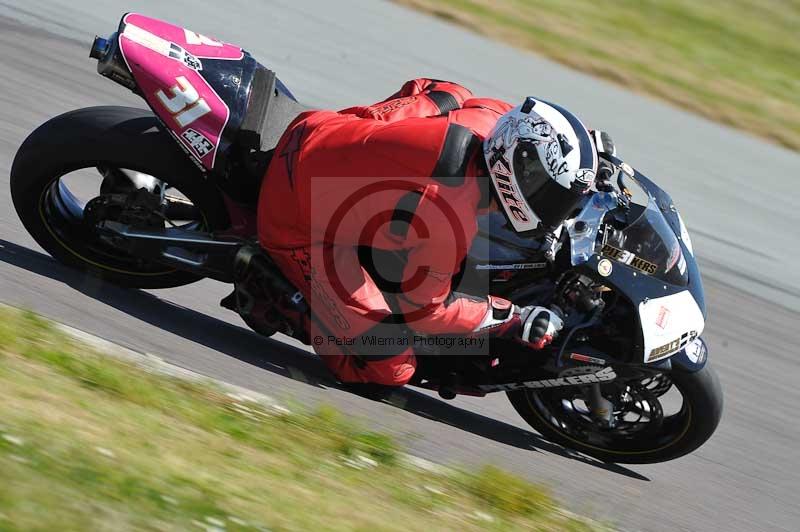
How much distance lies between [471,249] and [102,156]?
1720 millimetres

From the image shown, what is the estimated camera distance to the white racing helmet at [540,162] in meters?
4.28

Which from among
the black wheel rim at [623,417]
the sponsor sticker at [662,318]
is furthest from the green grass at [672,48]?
the sponsor sticker at [662,318]

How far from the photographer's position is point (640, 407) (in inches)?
197

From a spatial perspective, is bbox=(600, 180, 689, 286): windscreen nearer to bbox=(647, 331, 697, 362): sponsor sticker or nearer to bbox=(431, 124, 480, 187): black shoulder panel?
bbox=(647, 331, 697, 362): sponsor sticker

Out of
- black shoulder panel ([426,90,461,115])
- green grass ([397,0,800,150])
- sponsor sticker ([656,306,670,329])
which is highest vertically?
green grass ([397,0,800,150])

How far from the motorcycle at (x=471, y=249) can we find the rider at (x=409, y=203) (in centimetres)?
16

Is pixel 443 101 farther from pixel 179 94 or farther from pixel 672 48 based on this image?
pixel 672 48

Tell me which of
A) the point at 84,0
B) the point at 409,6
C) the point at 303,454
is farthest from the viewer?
the point at 409,6

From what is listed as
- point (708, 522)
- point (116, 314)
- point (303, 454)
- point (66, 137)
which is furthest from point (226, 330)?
point (708, 522)

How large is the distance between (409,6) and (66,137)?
23.3ft

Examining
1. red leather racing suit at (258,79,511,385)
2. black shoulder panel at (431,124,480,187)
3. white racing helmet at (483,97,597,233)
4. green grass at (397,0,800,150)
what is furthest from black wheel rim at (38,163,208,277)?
green grass at (397,0,800,150)

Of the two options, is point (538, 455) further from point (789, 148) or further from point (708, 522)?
point (789, 148)

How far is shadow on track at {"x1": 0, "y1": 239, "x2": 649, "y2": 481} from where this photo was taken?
5082 millimetres

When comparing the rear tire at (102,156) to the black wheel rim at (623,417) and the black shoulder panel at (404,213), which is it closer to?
the black shoulder panel at (404,213)
